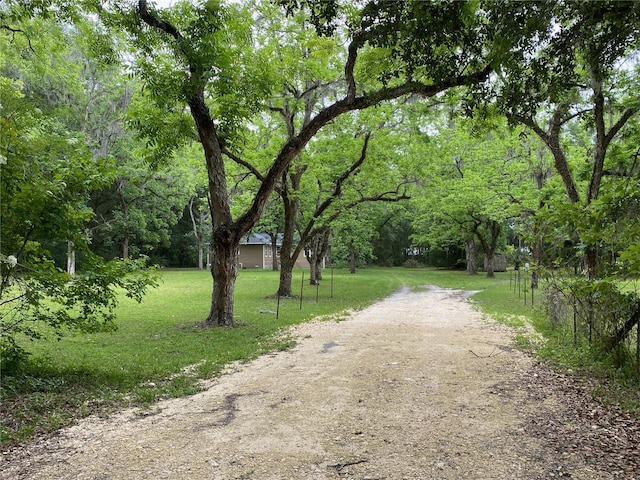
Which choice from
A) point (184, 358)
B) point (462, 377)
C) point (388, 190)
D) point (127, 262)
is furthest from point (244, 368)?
point (388, 190)

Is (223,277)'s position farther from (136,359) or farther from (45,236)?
(45,236)

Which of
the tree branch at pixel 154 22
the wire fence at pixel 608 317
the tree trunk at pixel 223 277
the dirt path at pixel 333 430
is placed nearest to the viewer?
the dirt path at pixel 333 430

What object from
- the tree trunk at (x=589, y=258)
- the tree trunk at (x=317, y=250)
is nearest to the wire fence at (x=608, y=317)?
the tree trunk at (x=589, y=258)

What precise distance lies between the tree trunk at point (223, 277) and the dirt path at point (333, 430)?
3665 millimetres

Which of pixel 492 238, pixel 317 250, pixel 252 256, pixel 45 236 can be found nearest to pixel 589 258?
pixel 45 236

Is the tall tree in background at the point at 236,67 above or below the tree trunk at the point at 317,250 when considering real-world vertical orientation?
above

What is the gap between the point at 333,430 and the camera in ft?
14.0

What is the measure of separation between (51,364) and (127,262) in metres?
1.96

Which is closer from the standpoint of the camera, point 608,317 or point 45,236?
point 45,236

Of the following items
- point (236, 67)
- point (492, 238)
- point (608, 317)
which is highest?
point (236, 67)

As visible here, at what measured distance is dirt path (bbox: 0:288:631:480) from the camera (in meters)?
3.49

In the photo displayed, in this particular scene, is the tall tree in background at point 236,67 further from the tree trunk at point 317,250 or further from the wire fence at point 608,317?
the tree trunk at point 317,250

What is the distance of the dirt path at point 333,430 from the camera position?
3486 millimetres

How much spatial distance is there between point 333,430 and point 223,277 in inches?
268
